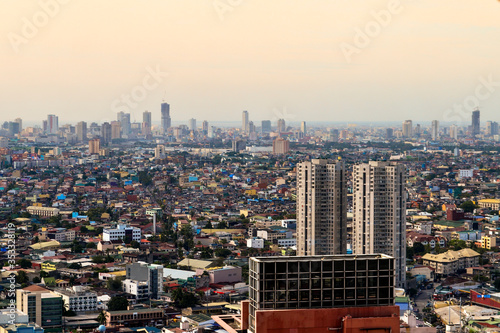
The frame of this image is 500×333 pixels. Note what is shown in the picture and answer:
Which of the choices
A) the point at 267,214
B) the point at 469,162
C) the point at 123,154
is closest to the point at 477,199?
the point at 267,214

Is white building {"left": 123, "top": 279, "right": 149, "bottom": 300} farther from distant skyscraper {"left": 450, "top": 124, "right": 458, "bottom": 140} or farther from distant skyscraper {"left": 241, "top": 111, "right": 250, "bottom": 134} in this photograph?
distant skyscraper {"left": 241, "top": 111, "right": 250, "bottom": 134}

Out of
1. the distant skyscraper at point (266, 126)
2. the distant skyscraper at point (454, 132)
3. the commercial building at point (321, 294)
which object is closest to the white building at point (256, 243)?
the commercial building at point (321, 294)

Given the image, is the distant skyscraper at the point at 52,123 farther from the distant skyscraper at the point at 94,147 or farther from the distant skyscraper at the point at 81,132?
the distant skyscraper at the point at 94,147

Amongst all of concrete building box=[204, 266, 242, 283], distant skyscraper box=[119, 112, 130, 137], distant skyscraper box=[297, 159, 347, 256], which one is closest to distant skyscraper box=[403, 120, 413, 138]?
distant skyscraper box=[119, 112, 130, 137]

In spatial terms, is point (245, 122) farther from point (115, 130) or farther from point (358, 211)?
point (358, 211)

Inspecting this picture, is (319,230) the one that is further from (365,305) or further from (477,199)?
(477,199)
